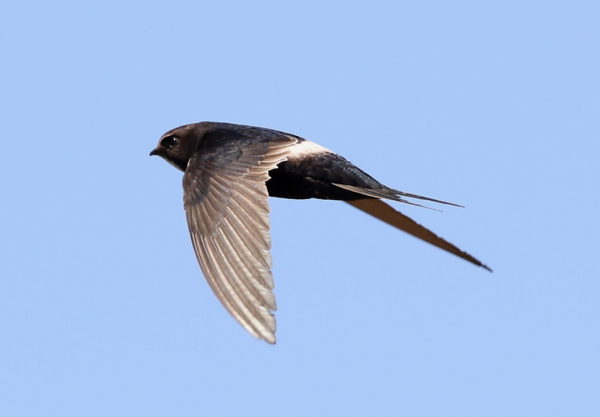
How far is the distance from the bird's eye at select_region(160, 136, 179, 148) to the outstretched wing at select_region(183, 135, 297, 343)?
0.68m

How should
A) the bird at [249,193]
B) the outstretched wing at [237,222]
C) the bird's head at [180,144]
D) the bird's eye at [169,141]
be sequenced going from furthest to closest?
the bird's eye at [169,141], the bird's head at [180,144], the bird at [249,193], the outstretched wing at [237,222]

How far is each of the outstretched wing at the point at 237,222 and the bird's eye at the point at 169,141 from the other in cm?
68

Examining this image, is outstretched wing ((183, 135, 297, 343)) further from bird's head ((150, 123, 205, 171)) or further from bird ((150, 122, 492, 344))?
bird's head ((150, 123, 205, 171))

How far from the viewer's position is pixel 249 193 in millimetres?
7887

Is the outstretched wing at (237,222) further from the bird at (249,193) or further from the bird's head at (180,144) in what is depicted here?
the bird's head at (180,144)

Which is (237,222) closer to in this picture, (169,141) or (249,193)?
(249,193)

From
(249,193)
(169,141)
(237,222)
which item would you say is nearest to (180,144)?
(169,141)

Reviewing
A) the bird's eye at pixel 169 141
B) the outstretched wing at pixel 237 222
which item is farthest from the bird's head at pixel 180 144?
the outstretched wing at pixel 237 222

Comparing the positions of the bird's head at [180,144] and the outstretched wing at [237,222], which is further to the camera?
the bird's head at [180,144]

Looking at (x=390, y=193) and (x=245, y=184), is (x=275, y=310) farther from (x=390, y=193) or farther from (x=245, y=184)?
(x=390, y=193)

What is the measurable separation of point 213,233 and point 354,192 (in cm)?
129

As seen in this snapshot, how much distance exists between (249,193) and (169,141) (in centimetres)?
169

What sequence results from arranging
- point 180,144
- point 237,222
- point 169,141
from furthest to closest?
1. point 169,141
2. point 180,144
3. point 237,222

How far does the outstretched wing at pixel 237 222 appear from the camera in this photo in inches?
276
